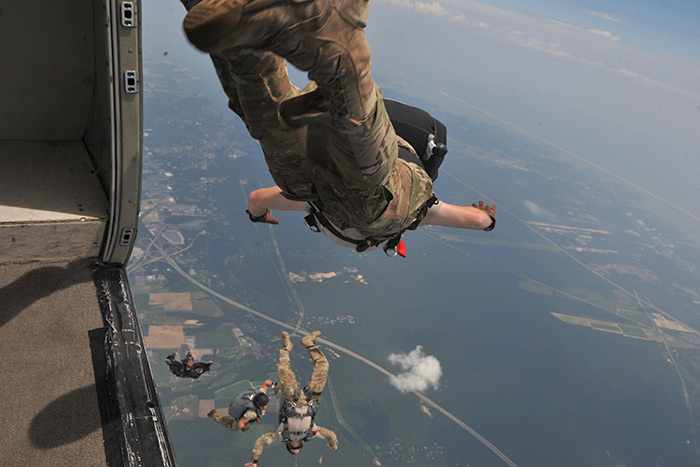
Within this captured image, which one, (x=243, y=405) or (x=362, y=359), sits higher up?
(x=243, y=405)

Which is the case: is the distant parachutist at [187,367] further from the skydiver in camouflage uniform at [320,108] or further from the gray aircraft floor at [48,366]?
the skydiver in camouflage uniform at [320,108]

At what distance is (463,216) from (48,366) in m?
3.19

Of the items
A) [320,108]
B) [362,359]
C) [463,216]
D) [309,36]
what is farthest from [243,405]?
[362,359]

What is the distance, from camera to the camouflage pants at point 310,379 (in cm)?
652

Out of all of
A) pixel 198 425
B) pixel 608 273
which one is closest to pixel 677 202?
pixel 608 273

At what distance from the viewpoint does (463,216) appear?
3.15 meters

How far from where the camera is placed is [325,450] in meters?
47.1

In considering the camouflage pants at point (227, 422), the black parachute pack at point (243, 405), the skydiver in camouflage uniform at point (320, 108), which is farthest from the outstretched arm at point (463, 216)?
the camouflage pants at point (227, 422)

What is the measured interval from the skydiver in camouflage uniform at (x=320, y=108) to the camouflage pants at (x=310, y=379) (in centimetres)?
426

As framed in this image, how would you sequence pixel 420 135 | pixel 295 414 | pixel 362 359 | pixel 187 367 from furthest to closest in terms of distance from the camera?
pixel 362 359 → pixel 295 414 → pixel 187 367 → pixel 420 135

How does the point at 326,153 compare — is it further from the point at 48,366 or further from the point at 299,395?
the point at 299,395

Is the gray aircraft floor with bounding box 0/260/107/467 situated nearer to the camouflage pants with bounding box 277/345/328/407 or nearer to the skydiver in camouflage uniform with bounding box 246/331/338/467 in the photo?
the skydiver in camouflage uniform with bounding box 246/331/338/467

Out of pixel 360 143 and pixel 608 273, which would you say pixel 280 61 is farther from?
pixel 608 273

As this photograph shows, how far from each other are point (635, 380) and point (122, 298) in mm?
81869
